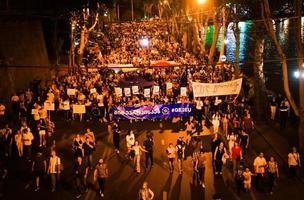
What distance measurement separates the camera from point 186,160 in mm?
19094

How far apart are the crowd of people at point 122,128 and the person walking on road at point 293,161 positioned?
0.04 metres

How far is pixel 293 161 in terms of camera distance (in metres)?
17.0

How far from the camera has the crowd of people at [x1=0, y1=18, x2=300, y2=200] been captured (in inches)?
655

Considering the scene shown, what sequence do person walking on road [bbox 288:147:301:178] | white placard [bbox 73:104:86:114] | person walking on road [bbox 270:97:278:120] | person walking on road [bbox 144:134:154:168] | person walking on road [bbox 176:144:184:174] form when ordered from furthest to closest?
person walking on road [bbox 270:97:278:120] < white placard [bbox 73:104:86:114] < person walking on road [bbox 144:134:154:168] < person walking on road [bbox 176:144:184:174] < person walking on road [bbox 288:147:301:178]

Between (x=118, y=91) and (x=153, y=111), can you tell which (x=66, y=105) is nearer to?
(x=118, y=91)

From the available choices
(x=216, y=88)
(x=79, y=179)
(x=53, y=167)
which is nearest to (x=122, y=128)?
(x=216, y=88)

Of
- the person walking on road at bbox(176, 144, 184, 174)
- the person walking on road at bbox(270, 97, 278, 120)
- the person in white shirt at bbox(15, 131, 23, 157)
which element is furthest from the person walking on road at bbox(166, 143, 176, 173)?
the person walking on road at bbox(270, 97, 278, 120)

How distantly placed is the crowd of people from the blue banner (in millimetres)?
350

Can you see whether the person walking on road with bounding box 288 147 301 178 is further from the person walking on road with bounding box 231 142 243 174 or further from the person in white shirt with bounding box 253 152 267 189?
the person walking on road with bounding box 231 142 243 174

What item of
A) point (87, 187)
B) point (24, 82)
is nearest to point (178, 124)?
point (87, 187)

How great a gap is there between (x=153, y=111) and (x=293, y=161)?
8.86 meters

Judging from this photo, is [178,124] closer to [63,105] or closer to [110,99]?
[110,99]

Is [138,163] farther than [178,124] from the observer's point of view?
No

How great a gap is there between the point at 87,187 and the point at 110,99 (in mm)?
7926
